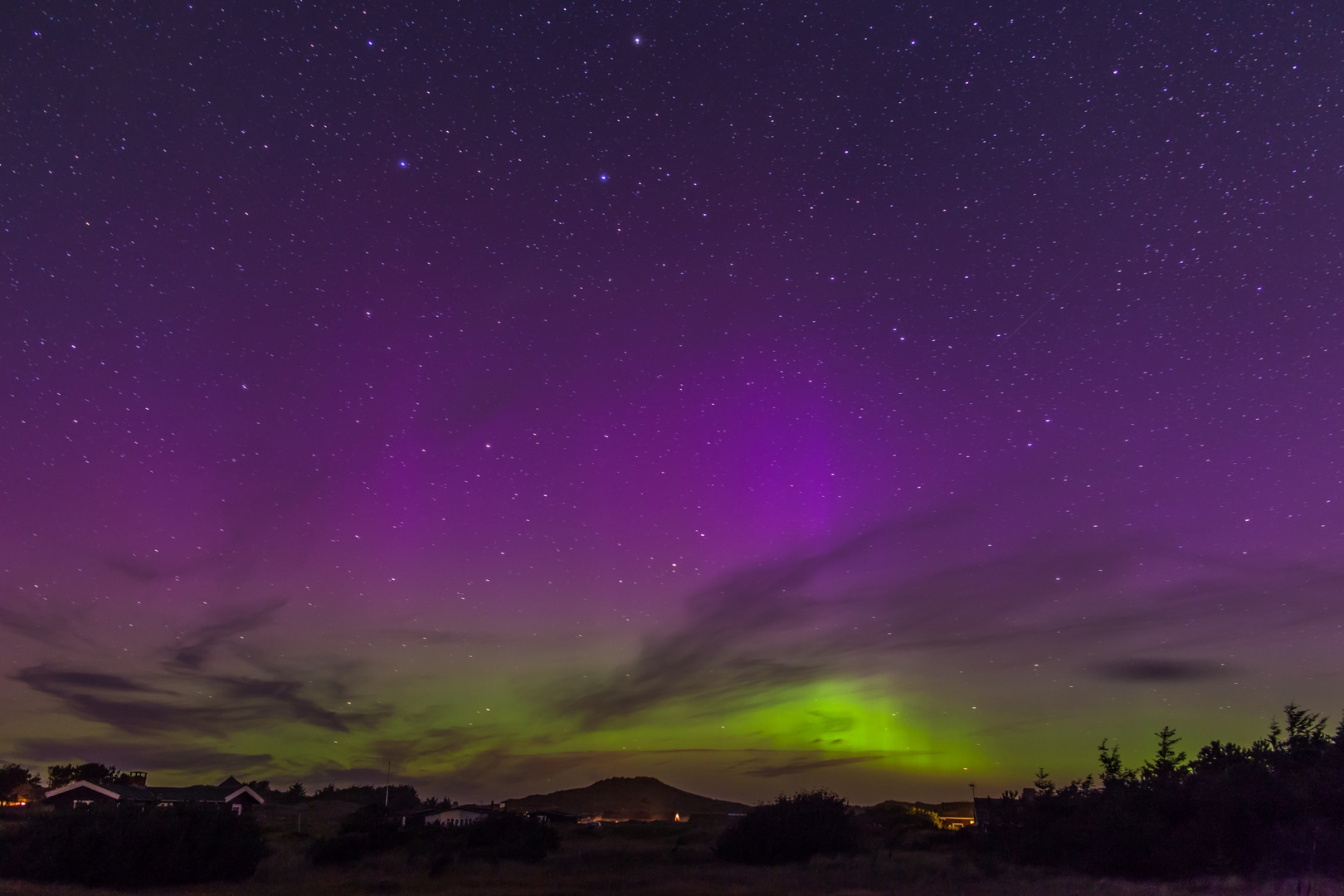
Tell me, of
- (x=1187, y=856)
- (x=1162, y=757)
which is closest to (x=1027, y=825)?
(x=1187, y=856)

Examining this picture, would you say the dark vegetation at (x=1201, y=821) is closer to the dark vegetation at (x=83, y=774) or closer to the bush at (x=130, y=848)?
the bush at (x=130, y=848)

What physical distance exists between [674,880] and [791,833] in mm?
12920

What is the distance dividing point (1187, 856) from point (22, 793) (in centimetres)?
11025

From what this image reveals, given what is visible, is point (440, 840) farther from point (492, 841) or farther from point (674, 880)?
point (674, 880)

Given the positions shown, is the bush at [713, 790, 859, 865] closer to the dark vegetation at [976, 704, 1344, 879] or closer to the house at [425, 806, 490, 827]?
the dark vegetation at [976, 704, 1344, 879]

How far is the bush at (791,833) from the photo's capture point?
43.9 metres

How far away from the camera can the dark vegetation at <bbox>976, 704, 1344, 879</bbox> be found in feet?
97.7

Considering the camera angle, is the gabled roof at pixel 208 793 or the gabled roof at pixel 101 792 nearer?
the gabled roof at pixel 101 792

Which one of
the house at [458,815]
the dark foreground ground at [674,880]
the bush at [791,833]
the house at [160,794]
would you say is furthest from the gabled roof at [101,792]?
the bush at [791,833]

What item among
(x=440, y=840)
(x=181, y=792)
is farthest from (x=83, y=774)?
(x=440, y=840)

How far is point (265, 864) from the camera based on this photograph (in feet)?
129

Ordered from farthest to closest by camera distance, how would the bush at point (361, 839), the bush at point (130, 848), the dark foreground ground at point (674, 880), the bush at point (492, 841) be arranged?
the bush at point (492, 841) → the bush at point (361, 839) → the bush at point (130, 848) → the dark foreground ground at point (674, 880)

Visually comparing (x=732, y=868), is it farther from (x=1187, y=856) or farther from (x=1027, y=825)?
(x=1187, y=856)

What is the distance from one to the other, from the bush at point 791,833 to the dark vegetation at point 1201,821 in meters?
7.28
